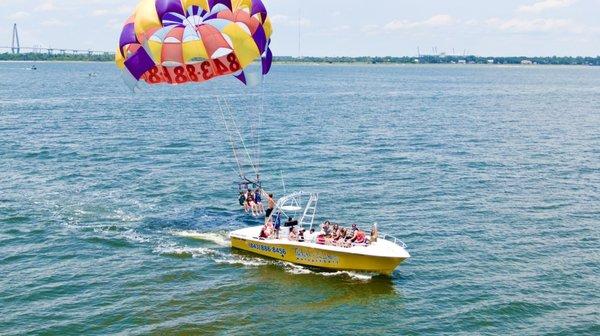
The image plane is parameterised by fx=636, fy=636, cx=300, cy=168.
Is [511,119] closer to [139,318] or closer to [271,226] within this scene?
[271,226]

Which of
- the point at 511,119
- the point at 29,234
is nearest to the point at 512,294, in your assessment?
the point at 29,234

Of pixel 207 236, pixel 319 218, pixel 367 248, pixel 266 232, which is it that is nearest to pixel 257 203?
pixel 207 236

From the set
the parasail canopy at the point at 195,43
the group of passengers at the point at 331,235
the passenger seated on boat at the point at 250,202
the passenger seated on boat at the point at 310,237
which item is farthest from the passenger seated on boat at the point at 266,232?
the parasail canopy at the point at 195,43

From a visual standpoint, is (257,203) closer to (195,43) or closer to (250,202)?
(250,202)

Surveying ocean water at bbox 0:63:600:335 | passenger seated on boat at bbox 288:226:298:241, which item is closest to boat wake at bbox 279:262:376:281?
ocean water at bbox 0:63:600:335

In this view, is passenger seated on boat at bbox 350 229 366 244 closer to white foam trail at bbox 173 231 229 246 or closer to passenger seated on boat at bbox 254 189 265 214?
white foam trail at bbox 173 231 229 246

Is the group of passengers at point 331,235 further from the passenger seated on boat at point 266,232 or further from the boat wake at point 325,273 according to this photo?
the boat wake at point 325,273
